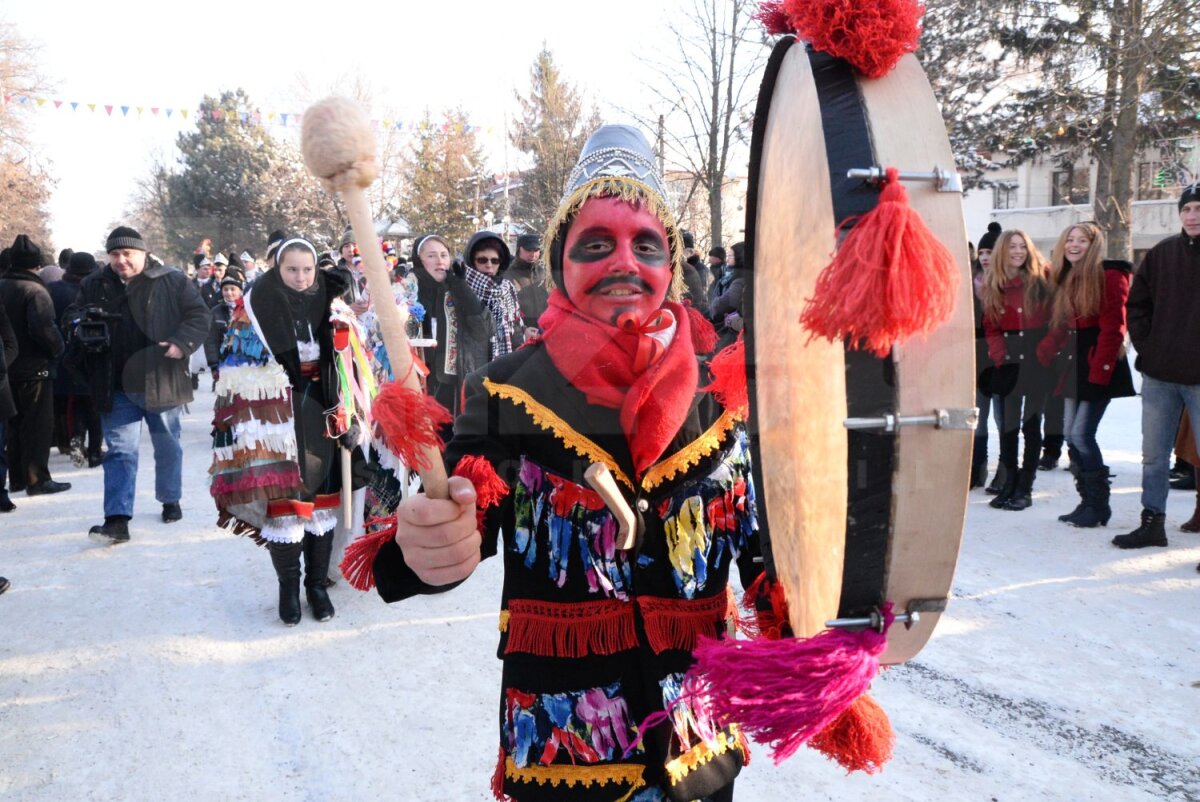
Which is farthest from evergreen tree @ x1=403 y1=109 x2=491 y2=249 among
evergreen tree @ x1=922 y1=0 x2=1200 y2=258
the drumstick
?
the drumstick

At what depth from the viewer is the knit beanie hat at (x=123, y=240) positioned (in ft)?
19.2

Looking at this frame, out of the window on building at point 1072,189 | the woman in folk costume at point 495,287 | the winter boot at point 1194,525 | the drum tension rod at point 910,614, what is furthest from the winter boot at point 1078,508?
the window on building at point 1072,189

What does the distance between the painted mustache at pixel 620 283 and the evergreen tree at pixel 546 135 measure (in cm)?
2260

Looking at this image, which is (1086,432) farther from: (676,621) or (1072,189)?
(1072,189)

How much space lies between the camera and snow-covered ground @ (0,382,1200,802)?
2.87 m

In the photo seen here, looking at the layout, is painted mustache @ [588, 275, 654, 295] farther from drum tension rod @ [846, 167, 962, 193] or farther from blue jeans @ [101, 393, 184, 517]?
blue jeans @ [101, 393, 184, 517]

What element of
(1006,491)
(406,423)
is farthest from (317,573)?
(1006,491)

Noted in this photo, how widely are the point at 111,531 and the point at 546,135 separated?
23494 millimetres

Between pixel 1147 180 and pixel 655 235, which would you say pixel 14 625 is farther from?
pixel 1147 180

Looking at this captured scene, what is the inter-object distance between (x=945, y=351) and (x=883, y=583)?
0.30 metres

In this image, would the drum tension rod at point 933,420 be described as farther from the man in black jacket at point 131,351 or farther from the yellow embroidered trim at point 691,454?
the man in black jacket at point 131,351

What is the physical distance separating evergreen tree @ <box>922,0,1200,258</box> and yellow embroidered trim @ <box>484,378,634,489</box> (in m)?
15.8

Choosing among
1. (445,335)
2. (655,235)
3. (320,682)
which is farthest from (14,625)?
(655,235)

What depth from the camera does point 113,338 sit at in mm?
5914
